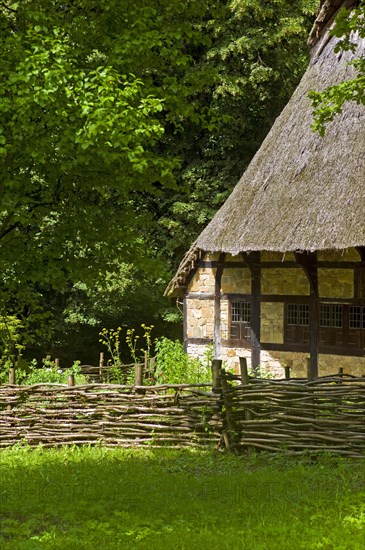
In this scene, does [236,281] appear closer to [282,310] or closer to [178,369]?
[282,310]

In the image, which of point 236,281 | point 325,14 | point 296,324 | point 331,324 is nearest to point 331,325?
point 331,324

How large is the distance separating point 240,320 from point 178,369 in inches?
112

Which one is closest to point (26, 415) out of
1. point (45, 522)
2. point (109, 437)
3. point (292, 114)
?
point (109, 437)

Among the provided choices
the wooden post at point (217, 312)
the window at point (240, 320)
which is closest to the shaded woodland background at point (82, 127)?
the window at point (240, 320)

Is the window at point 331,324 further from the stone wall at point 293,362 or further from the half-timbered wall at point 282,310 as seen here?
the stone wall at point 293,362

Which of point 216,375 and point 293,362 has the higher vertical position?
point 293,362

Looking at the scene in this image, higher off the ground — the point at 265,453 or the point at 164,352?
the point at 164,352

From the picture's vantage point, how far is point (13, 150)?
9336 mm

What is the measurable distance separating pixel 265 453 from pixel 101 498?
10.3 ft

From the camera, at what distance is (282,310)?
18.4 metres

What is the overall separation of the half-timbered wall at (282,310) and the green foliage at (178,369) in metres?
1.25

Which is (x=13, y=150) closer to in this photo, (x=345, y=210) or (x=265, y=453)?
(x=265, y=453)

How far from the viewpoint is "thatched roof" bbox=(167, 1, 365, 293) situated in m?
16.2

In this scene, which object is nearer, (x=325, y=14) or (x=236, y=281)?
(x=236, y=281)
